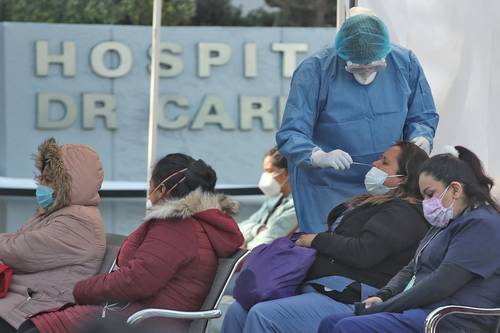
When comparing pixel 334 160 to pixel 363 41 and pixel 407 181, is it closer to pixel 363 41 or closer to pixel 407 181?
pixel 407 181

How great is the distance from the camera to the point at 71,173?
16.6 feet

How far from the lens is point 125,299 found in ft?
14.7

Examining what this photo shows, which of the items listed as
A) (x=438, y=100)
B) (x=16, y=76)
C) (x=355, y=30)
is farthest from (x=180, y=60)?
(x=355, y=30)

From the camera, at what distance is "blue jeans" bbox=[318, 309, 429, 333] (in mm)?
3916

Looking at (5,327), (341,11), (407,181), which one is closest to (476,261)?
(407,181)

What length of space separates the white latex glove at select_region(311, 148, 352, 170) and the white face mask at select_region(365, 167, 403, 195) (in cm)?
12

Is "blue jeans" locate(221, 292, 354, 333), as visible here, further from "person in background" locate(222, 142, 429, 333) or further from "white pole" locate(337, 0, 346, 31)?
"white pole" locate(337, 0, 346, 31)

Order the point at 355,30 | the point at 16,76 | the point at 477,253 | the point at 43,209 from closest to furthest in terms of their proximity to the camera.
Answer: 1. the point at 477,253
2. the point at 355,30
3. the point at 43,209
4. the point at 16,76

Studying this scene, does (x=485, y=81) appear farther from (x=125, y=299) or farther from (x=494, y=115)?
(x=125, y=299)

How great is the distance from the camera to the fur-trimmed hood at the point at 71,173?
5.02 metres

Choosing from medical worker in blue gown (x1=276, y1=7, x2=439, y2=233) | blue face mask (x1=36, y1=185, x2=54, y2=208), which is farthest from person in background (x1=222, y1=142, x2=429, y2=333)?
blue face mask (x1=36, y1=185, x2=54, y2=208)

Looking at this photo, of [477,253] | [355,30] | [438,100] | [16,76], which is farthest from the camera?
[16,76]

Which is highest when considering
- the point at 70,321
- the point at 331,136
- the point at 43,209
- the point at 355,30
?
the point at 355,30

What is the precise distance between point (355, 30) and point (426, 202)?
107cm
